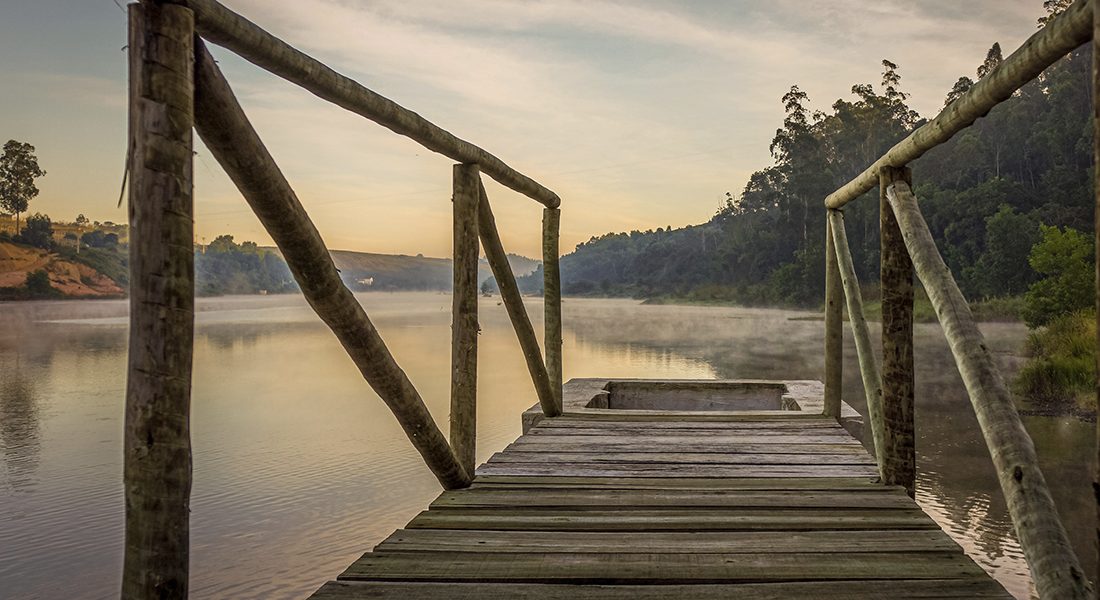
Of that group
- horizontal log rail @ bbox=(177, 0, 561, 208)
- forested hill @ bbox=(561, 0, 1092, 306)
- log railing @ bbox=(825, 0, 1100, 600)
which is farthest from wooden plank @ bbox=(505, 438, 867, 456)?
forested hill @ bbox=(561, 0, 1092, 306)

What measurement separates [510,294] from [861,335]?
76.5 inches

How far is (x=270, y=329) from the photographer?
52.9 meters

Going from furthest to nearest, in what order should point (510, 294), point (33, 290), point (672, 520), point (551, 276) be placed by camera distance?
1. point (33, 290)
2. point (551, 276)
3. point (510, 294)
4. point (672, 520)

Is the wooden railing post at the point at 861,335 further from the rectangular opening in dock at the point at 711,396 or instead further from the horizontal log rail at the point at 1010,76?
the rectangular opening in dock at the point at 711,396

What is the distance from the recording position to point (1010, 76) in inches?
75.8

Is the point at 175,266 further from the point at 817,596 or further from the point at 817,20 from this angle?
the point at 817,20

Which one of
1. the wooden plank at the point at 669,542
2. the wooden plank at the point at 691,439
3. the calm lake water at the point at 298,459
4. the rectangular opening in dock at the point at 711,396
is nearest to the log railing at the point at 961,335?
the wooden plank at the point at 669,542

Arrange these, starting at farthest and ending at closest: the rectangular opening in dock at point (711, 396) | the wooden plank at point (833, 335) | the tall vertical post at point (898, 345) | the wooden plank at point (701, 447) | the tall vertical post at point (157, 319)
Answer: the rectangular opening in dock at point (711, 396)
the wooden plank at point (833, 335)
the wooden plank at point (701, 447)
the tall vertical post at point (898, 345)
the tall vertical post at point (157, 319)

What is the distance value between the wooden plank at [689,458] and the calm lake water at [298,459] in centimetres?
497

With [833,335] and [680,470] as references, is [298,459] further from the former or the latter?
[680,470]

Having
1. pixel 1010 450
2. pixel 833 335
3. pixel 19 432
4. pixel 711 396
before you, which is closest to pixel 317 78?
pixel 1010 450

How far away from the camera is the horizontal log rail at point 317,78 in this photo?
1.84m

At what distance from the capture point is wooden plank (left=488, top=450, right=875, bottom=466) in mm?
3773

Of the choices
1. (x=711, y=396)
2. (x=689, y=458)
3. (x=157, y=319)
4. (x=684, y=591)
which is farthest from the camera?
(x=711, y=396)
